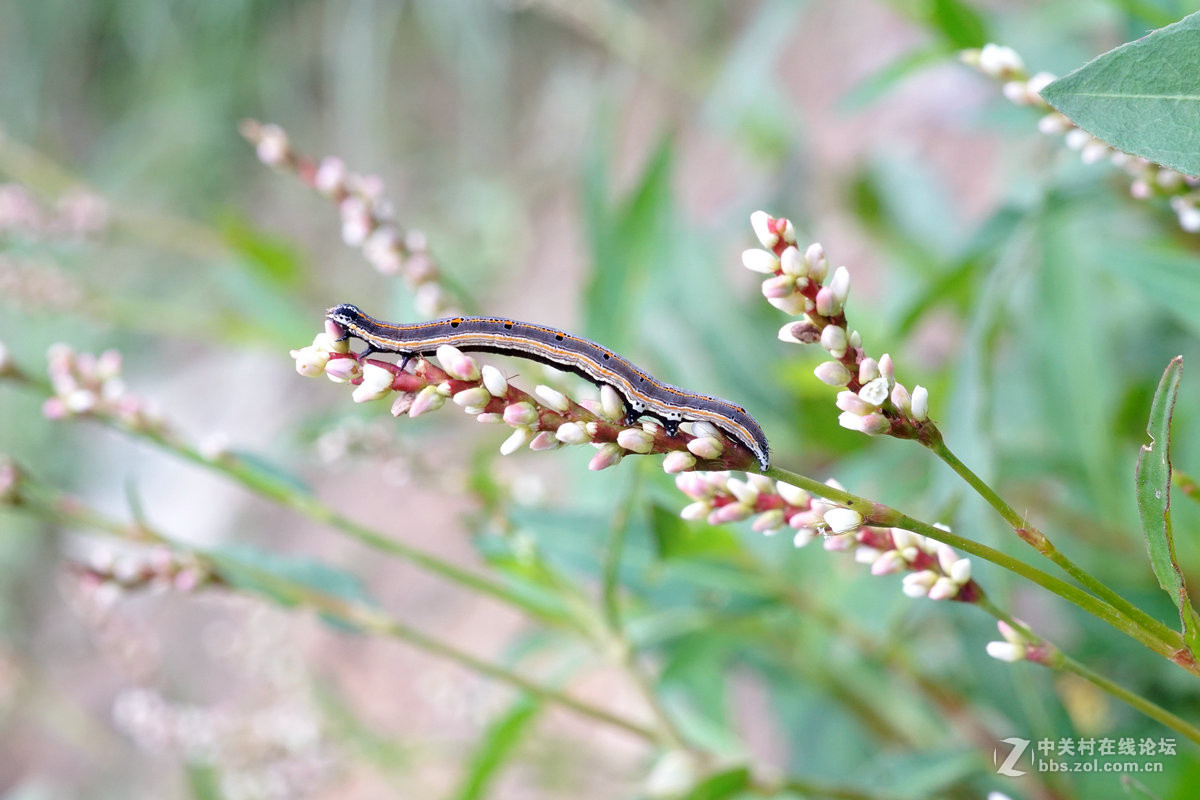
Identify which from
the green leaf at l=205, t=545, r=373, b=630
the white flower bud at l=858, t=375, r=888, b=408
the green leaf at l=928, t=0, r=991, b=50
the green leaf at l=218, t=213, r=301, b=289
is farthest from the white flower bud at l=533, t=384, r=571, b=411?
the green leaf at l=218, t=213, r=301, b=289

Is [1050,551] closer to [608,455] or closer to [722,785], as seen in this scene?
[608,455]

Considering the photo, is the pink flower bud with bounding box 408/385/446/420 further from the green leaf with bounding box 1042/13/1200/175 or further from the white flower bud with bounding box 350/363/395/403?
the green leaf with bounding box 1042/13/1200/175

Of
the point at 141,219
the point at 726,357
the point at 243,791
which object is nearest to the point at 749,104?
the point at 726,357

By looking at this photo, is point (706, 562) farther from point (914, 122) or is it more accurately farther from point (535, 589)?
point (914, 122)

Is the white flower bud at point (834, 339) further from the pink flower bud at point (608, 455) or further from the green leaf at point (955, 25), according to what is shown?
the green leaf at point (955, 25)

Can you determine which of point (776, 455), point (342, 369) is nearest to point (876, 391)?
point (342, 369)

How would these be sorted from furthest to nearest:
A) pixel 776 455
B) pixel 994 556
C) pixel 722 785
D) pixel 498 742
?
pixel 776 455 < pixel 498 742 < pixel 722 785 < pixel 994 556
